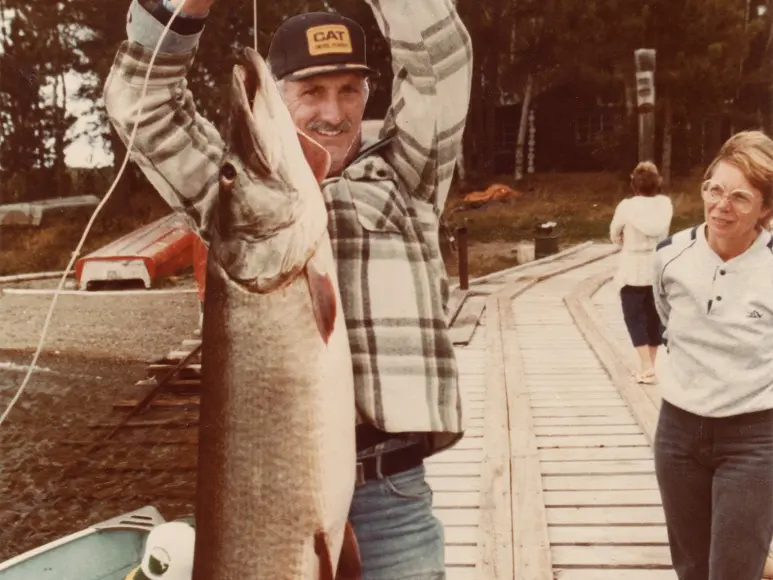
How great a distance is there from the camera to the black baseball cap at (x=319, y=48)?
1.68 meters

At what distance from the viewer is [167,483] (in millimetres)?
7953

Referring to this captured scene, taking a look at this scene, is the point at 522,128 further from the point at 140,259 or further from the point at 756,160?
the point at 756,160

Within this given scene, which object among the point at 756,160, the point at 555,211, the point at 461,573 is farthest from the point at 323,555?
the point at 555,211

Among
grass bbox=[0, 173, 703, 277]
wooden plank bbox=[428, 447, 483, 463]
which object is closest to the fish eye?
wooden plank bbox=[428, 447, 483, 463]

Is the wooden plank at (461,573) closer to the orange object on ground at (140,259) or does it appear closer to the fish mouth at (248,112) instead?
the fish mouth at (248,112)

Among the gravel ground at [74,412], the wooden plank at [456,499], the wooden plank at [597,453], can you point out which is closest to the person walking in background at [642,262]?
the wooden plank at [597,453]

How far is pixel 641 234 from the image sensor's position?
250 inches

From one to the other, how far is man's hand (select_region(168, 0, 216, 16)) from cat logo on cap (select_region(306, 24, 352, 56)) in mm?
263

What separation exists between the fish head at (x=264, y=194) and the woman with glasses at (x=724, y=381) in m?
1.75

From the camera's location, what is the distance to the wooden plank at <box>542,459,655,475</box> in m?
4.68

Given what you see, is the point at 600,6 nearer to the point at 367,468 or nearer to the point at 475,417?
the point at 475,417

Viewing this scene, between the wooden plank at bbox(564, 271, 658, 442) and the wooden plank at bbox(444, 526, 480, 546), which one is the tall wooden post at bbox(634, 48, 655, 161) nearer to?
the wooden plank at bbox(564, 271, 658, 442)

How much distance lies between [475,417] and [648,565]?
214cm

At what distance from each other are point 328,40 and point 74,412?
9.24 m
